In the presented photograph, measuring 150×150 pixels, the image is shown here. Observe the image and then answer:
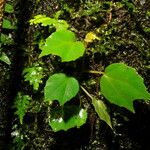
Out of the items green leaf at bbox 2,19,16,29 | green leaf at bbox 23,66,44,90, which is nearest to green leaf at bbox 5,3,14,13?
green leaf at bbox 2,19,16,29

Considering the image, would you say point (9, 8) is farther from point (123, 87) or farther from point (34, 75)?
point (123, 87)

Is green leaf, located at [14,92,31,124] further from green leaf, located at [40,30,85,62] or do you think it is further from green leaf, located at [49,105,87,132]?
green leaf, located at [40,30,85,62]

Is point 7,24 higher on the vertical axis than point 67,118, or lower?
higher

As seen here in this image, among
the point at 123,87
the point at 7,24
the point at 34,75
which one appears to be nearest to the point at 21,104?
the point at 34,75

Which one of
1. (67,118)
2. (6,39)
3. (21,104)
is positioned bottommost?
(21,104)

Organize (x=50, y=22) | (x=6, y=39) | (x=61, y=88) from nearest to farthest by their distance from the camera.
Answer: (x=61, y=88) < (x=50, y=22) < (x=6, y=39)

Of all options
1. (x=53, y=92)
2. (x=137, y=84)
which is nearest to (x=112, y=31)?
(x=137, y=84)

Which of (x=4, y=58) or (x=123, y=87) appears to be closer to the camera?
(x=123, y=87)

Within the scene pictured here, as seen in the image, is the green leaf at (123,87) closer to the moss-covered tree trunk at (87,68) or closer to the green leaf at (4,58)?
the moss-covered tree trunk at (87,68)
